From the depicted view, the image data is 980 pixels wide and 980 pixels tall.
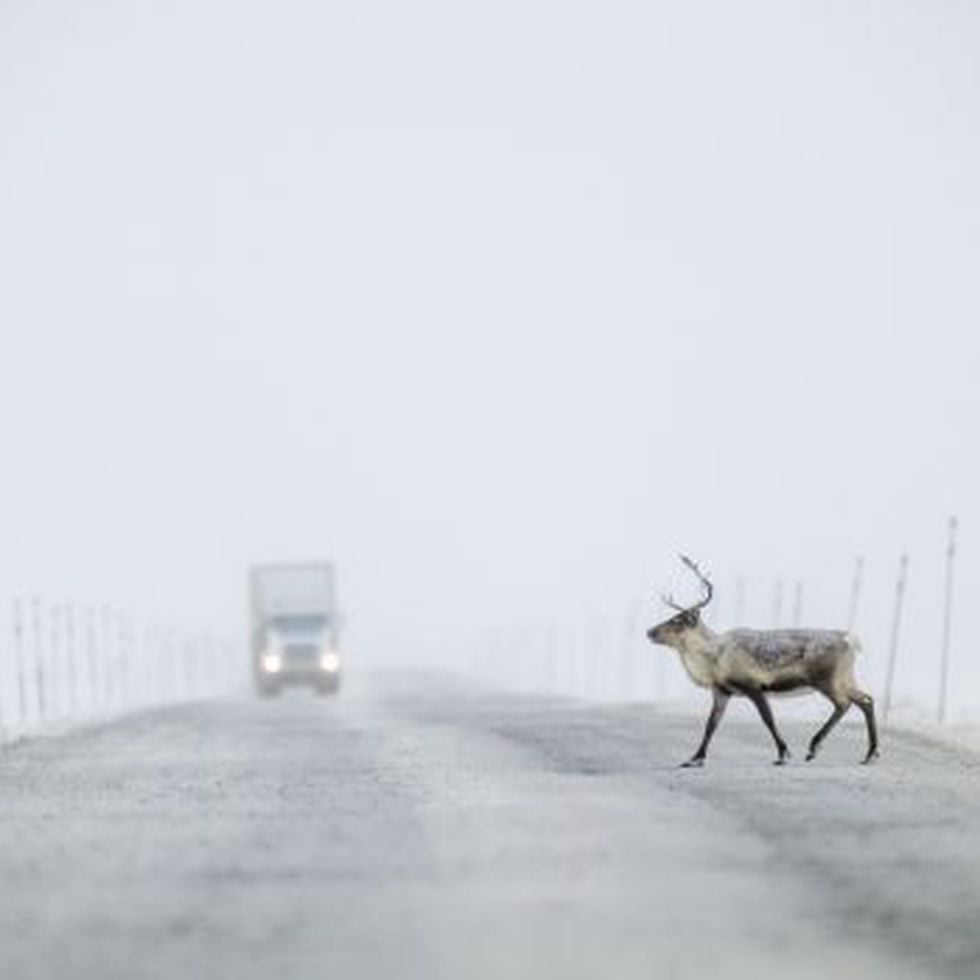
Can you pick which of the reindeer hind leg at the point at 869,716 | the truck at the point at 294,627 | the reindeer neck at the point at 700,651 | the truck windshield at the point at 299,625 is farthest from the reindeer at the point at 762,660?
the truck windshield at the point at 299,625

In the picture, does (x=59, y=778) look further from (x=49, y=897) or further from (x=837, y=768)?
(x=49, y=897)

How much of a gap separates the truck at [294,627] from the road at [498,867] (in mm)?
47680

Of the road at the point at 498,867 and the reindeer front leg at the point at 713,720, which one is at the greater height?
the road at the point at 498,867

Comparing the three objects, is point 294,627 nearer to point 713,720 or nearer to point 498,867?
point 713,720

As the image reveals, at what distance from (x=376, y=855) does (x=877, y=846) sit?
349 centimetres

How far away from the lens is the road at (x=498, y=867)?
11.4 metres

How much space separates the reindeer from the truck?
51422 mm

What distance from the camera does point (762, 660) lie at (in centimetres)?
2403

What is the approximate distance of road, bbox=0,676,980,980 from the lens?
11.4 meters

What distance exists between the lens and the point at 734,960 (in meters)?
11.2

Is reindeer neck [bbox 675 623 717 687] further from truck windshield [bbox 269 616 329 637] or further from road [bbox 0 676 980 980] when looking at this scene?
truck windshield [bbox 269 616 329 637]

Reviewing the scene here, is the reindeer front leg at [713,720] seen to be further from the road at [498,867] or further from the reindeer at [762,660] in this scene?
the road at [498,867]

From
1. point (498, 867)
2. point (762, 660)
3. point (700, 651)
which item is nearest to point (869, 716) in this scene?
point (762, 660)

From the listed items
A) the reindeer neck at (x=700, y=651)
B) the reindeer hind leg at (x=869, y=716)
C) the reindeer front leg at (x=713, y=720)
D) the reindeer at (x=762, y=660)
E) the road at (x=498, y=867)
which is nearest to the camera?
the road at (x=498, y=867)
